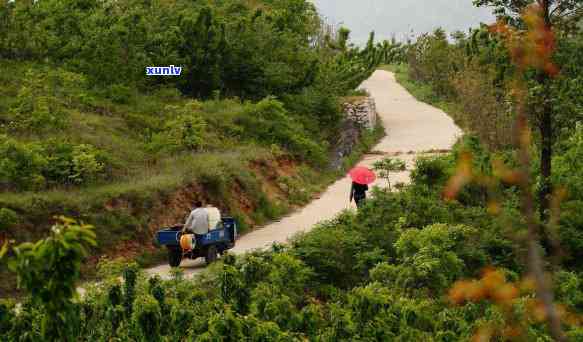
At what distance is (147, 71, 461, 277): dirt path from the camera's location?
70.5 ft

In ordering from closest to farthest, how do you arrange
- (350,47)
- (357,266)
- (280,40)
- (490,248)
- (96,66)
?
(357,266) → (490,248) → (96,66) → (280,40) → (350,47)

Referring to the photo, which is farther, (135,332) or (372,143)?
(372,143)

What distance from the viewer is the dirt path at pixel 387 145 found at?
21.5m

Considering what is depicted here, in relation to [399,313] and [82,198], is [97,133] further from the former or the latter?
[399,313]

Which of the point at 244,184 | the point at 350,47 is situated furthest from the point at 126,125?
the point at 350,47

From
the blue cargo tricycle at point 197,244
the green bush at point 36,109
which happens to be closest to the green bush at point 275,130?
the green bush at point 36,109

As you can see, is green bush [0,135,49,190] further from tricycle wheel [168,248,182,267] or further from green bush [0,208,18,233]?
tricycle wheel [168,248,182,267]

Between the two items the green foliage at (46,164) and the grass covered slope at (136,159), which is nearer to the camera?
the grass covered slope at (136,159)

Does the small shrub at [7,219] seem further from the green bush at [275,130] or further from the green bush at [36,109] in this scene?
the green bush at [275,130]

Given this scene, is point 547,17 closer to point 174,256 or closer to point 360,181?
point 360,181

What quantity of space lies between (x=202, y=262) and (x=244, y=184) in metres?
5.05

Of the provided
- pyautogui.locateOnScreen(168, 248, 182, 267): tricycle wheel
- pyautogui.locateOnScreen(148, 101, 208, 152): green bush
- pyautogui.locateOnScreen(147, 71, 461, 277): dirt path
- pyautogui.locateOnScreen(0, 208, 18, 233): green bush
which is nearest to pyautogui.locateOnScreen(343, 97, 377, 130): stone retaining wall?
pyautogui.locateOnScreen(147, 71, 461, 277): dirt path

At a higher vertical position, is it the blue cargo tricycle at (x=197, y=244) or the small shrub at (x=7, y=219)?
the small shrub at (x=7, y=219)

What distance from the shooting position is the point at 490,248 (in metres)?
18.9
